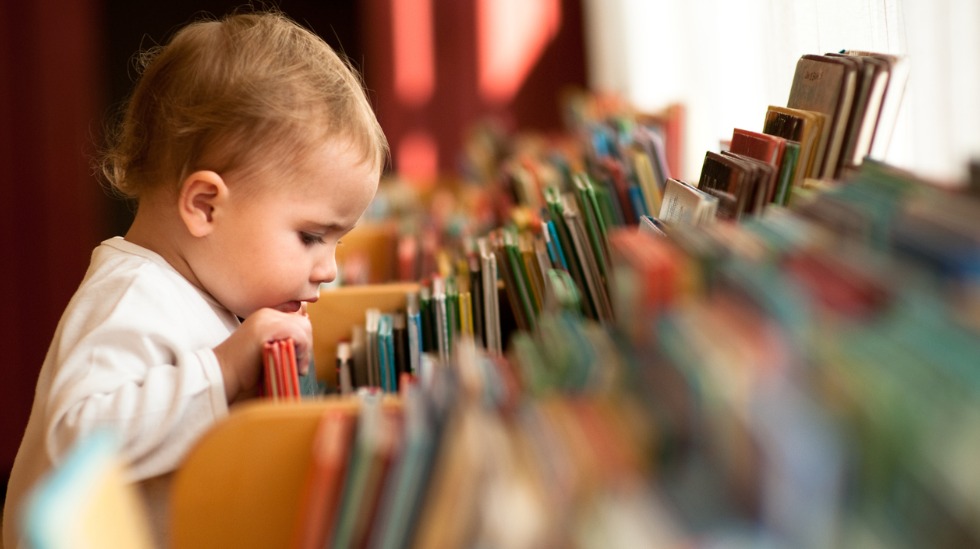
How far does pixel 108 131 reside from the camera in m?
1.72

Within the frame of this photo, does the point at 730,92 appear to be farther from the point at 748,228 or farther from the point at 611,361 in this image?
the point at 611,361

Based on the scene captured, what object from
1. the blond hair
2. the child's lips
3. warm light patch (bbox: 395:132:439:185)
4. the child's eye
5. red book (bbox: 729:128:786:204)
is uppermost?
the blond hair

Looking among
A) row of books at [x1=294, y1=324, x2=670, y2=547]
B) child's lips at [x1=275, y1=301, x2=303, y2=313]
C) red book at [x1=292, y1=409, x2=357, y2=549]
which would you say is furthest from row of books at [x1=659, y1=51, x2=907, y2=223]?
child's lips at [x1=275, y1=301, x2=303, y2=313]

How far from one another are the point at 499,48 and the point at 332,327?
2.71 m

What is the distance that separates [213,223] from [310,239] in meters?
0.14

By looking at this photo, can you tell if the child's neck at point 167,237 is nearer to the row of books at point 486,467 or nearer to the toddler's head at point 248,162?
the toddler's head at point 248,162

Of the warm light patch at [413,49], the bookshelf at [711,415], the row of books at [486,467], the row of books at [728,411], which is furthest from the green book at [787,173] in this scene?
the warm light patch at [413,49]

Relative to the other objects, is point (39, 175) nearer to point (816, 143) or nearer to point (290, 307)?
point (290, 307)

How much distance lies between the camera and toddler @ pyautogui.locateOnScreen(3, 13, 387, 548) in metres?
1.27

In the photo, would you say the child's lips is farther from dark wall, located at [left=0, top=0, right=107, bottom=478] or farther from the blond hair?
dark wall, located at [left=0, top=0, right=107, bottom=478]

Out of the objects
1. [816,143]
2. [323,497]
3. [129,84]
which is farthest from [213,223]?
[129,84]

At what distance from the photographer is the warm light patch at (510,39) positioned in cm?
418

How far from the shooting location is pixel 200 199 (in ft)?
4.82

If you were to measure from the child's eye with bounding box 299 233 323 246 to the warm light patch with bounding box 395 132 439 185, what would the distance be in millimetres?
2965
